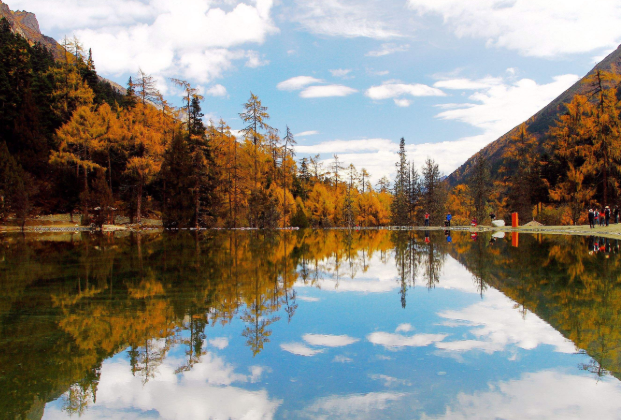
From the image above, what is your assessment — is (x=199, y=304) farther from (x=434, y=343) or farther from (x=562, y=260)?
(x=562, y=260)

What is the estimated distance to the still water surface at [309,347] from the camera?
3514 millimetres

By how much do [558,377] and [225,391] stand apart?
10.3ft

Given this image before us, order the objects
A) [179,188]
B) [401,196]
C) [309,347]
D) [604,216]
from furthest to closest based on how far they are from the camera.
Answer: [401,196], [179,188], [604,216], [309,347]

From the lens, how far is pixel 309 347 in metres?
4.95

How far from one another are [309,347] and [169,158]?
35401 mm

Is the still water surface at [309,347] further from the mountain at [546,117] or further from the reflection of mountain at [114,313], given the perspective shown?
the mountain at [546,117]

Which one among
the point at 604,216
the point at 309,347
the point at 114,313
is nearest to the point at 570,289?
the point at 309,347

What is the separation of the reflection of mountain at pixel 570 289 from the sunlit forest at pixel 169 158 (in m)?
26.6

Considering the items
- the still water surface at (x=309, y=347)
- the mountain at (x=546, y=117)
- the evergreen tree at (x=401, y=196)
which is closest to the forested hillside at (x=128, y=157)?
the evergreen tree at (x=401, y=196)

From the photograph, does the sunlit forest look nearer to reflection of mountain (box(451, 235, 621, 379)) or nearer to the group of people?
the group of people

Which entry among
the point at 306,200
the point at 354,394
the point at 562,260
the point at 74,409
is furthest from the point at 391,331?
the point at 306,200

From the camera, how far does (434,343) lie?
5.05 meters

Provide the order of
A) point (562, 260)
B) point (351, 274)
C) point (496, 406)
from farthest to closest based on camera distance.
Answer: point (562, 260)
point (351, 274)
point (496, 406)

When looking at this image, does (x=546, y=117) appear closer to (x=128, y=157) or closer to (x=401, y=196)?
(x=401, y=196)
